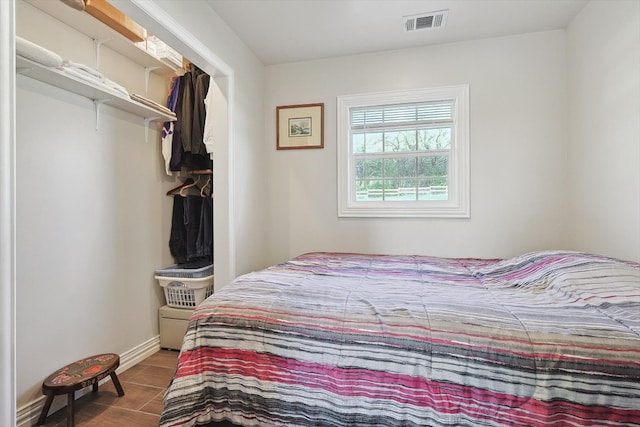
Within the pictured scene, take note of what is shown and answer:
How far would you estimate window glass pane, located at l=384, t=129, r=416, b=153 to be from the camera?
2787 mm

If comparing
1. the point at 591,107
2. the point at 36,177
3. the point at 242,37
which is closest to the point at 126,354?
the point at 36,177

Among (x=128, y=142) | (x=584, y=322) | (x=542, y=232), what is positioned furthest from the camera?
(x=542, y=232)

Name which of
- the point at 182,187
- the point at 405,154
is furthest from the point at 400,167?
the point at 182,187

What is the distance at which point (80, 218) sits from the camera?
1.96m

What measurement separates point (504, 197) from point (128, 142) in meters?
3.08

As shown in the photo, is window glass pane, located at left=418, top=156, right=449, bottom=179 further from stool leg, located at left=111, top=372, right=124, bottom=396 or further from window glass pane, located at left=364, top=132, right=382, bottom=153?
stool leg, located at left=111, top=372, right=124, bottom=396

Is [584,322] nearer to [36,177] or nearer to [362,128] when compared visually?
[362,128]

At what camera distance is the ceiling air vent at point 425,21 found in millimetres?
2197

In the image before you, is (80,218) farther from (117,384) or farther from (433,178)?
(433,178)

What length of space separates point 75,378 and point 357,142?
2677 millimetres

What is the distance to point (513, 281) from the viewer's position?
166 centimetres

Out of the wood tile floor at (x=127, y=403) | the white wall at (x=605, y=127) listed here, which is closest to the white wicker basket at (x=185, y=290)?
the wood tile floor at (x=127, y=403)

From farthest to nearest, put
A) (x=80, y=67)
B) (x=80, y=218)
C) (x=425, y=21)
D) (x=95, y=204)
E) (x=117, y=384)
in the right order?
(x=425, y=21), (x=95, y=204), (x=80, y=218), (x=117, y=384), (x=80, y=67)

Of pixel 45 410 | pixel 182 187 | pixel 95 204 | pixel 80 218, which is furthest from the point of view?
pixel 182 187
